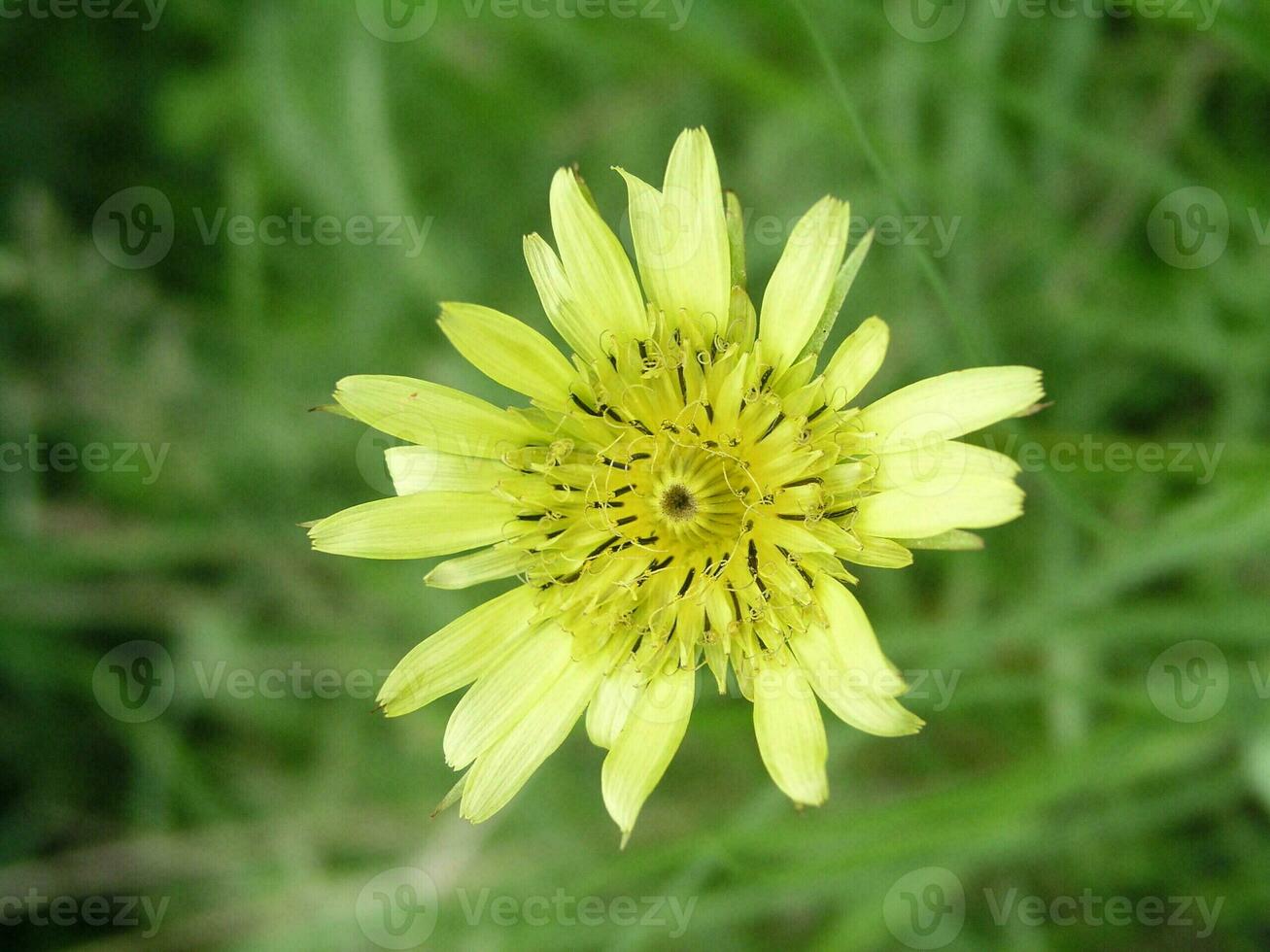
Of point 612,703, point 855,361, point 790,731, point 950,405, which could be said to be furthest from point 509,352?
point 790,731

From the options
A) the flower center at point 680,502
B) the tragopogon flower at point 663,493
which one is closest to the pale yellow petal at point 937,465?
the tragopogon flower at point 663,493

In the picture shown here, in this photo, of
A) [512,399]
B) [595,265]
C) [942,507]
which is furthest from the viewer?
[512,399]

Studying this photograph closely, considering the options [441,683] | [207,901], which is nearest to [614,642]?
[441,683]

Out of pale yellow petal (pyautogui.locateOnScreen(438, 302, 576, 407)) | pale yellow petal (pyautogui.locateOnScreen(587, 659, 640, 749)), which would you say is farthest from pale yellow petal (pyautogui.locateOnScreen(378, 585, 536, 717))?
pale yellow petal (pyautogui.locateOnScreen(438, 302, 576, 407))

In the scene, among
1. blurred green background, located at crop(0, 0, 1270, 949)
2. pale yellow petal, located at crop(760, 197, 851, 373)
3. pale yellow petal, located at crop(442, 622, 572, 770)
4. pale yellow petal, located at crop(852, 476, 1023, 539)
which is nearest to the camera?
pale yellow petal, located at crop(852, 476, 1023, 539)

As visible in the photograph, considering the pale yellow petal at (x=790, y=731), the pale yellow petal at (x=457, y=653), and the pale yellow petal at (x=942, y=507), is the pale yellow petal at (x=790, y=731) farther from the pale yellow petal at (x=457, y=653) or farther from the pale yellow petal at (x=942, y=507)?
the pale yellow petal at (x=457, y=653)

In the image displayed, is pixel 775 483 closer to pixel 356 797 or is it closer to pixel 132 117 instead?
pixel 356 797

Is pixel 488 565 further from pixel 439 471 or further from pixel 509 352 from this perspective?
pixel 509 352

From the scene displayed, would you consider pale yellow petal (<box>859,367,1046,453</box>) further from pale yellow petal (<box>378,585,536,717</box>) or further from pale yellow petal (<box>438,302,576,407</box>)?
pale yellow petal (<box>378,585,536,717</box>)

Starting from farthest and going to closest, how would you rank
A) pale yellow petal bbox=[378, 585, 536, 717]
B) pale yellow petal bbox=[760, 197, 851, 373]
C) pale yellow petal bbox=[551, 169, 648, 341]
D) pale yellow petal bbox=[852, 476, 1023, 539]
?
1. pale yellow petal bbox=[378, 585, 536, 717]
2. pale yellow petal bbox=[551, 169, 648, 341]
3. pale yellow petal bbox=[760, 197, 851, 373]
4. pale yellow petal bbox=[852, 476, 1023, 539]
